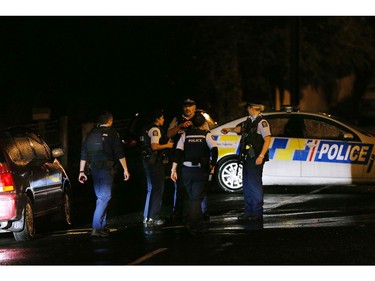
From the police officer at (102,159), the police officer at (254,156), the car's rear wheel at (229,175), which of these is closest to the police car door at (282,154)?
the car's rear wheel at (229,175)

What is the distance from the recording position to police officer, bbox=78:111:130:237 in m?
12.5

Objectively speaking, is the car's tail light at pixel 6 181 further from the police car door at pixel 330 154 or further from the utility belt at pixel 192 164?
the police car door at pixel 330 154

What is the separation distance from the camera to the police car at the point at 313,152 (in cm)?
1758

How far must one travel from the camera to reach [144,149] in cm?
1353

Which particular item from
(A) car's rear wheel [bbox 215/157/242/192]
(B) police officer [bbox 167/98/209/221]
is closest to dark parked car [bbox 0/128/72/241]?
(B) police officer [bbox 167/98/209/221]

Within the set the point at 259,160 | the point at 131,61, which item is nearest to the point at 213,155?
the point at 259,160

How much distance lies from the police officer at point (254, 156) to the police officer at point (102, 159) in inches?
75.9

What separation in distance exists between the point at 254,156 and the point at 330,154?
450cm

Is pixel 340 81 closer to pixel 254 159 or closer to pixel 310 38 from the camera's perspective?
pixel 310 38

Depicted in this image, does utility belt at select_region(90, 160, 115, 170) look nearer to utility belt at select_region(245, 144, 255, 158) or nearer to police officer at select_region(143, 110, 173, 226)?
police officer at select_region(143, 110, 173, 226)

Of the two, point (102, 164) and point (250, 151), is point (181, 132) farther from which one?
point (102, 164)

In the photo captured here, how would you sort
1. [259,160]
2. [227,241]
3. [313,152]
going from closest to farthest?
[227,241]
[259,160]
[313,152]

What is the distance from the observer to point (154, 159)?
13.4 meters

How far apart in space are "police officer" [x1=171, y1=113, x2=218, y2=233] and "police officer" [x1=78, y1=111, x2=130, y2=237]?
2.53ft
